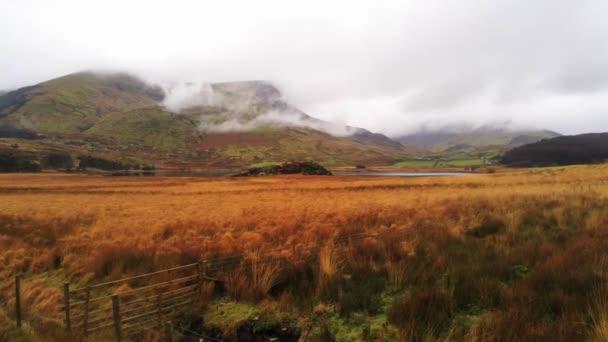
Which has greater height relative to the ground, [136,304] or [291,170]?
[291,170]

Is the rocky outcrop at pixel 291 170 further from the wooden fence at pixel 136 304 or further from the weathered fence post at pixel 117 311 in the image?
the weathered fence post at pixel 117 311

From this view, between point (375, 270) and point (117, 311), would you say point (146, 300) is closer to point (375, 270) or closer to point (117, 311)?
point (117, 311)

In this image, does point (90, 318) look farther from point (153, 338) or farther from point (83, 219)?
point (83, 219)

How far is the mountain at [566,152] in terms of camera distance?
127 meters

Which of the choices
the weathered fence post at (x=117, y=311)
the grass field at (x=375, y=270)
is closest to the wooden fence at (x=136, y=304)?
the weathered fence post at (x=117, y=311)

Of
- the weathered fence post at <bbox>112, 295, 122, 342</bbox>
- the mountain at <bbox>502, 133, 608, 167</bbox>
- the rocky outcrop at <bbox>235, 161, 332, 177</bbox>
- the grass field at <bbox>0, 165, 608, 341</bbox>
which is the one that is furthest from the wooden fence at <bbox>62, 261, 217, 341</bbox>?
the mountain at <bbox>502, 133, 608, 167</bbox>

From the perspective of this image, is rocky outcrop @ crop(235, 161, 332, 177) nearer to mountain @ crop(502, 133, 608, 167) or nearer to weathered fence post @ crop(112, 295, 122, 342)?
weathered fence post @ crop(112, 295, 122, 342)

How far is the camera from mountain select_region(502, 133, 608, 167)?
127 m

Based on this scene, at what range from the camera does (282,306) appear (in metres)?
7.58

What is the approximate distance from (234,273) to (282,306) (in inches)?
75.3

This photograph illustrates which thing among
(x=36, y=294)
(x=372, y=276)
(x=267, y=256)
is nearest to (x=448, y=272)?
(x=372, y=276)

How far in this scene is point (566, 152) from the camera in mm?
131875

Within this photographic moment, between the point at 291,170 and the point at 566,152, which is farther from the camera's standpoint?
the point at 566,152

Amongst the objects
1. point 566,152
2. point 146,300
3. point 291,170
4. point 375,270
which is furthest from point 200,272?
point 566,152
